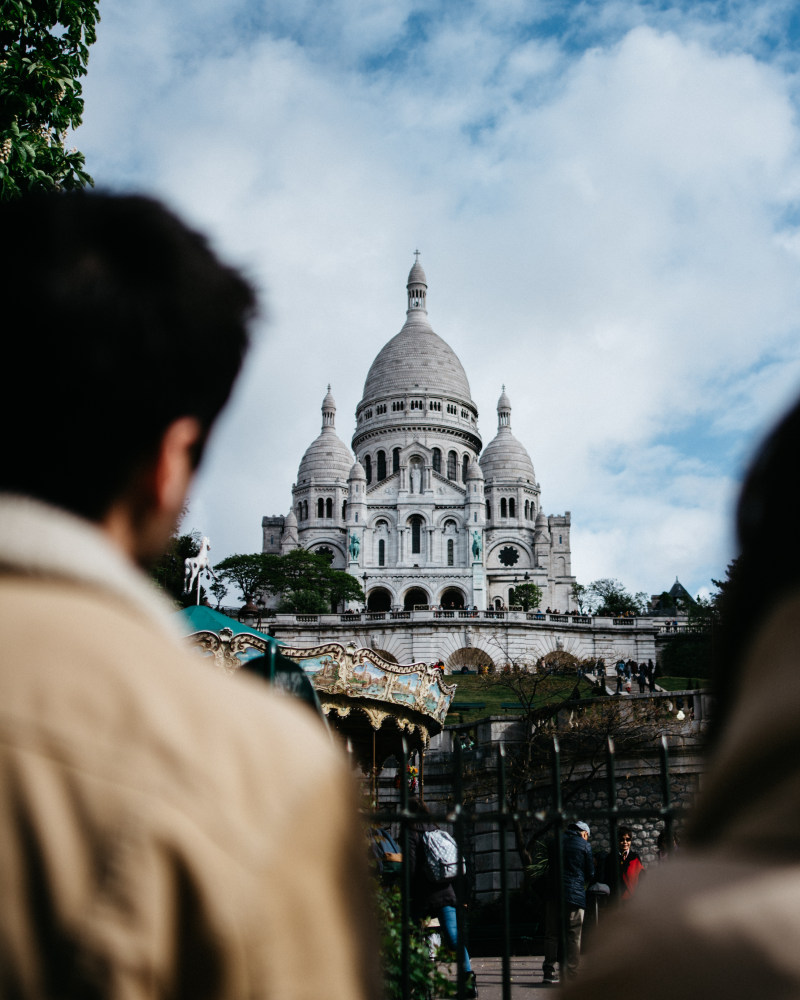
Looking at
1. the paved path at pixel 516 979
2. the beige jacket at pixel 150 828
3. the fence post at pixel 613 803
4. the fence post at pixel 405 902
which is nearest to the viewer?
the beige jacket at pixel 150 828

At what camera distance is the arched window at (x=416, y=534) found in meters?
58.0

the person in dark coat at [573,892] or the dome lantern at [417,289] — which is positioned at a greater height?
the dome lantern at [417,289]

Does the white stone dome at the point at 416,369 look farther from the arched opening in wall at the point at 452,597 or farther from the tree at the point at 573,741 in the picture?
the tree at the point at 573,741

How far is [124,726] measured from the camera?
90 centimetres

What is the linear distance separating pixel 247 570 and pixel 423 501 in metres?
14.6

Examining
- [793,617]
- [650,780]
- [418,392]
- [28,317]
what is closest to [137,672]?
[28,317]

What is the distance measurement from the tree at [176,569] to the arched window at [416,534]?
65.7 ft

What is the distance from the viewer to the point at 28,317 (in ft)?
3.72

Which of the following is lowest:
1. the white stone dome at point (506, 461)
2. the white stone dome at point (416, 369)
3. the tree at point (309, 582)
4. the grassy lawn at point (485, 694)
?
the grassy lawn at point (485, 694)

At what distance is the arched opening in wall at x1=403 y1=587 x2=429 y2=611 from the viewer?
184ft

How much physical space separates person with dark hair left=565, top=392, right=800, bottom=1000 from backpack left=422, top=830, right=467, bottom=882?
6607 millimetres

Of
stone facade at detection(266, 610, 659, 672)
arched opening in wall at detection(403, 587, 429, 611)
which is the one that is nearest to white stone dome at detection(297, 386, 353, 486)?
arched opening in wall at detection(403, 587, 429, 611)

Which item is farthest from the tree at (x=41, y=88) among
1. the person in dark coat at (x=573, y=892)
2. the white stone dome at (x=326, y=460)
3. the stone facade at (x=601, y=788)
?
the white stone dome at (x=326, y=460)

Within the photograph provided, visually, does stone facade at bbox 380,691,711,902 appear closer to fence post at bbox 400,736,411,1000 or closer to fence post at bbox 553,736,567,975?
fence post at bbox 553,736,567,975
